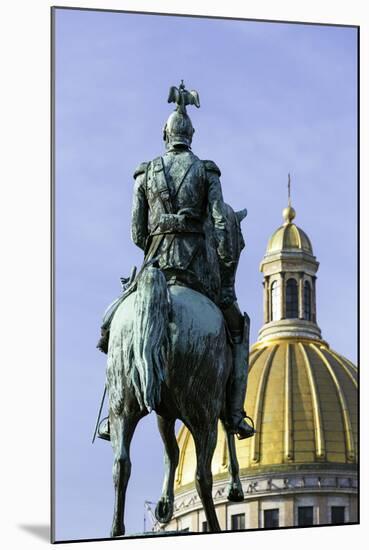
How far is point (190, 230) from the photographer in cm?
1900

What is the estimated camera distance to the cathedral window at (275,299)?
9162 cm

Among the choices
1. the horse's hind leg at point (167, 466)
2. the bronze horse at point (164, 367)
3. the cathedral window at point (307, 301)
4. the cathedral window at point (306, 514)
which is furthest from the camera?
the cathedral window at point (307, 301)

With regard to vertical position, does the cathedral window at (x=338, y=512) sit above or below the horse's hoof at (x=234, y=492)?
above

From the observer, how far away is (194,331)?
18.5 m

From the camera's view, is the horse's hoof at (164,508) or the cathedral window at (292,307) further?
the cathedral window at (292,307)

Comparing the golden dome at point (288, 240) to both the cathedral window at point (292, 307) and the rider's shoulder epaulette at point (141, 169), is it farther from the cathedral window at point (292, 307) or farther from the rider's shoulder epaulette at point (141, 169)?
the rider's shoulder epaulette at point (141, 169)

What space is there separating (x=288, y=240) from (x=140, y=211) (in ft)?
245

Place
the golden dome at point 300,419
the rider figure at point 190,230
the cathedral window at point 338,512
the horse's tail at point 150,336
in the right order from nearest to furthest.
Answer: the horse's tail at point 150,336 < the rider figure at point 190,230 < the cathedral window at point 338,512 < the golden dome at point 300,419

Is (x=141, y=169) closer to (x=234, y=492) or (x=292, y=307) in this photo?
(x=234, y=492)

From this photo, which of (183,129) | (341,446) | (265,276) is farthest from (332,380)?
(183,129)

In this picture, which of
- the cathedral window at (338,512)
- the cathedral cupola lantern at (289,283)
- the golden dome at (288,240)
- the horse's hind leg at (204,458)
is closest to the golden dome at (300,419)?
the cathedral window at (338,512)

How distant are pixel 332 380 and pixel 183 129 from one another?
60.3 meters

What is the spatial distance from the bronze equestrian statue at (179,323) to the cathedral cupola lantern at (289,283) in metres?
69.0

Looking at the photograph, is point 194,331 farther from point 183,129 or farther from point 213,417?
point 183,129
